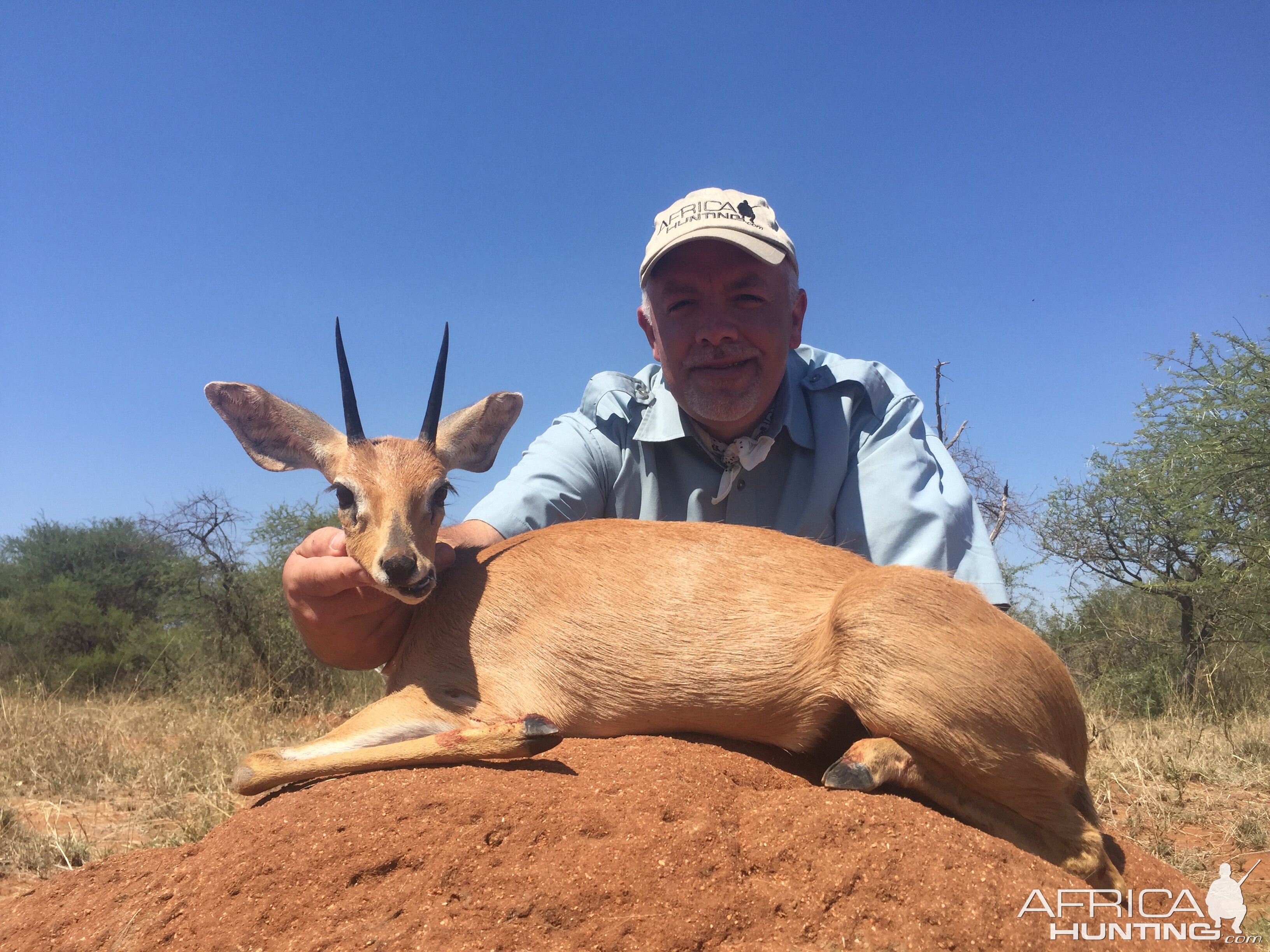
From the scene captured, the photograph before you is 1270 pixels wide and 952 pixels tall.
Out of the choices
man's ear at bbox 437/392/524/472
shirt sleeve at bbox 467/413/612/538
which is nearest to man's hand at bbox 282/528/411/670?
man's ear at bbox 437/392/524/472

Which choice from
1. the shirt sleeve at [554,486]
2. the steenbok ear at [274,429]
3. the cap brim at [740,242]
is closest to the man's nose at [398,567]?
the steenbok ear at [274,429]

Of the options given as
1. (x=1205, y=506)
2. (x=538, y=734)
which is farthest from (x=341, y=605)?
(x=1205, y=506)

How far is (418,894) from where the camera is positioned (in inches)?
101

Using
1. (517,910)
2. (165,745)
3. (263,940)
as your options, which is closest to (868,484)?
(517,910)

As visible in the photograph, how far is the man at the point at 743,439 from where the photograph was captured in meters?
5.21

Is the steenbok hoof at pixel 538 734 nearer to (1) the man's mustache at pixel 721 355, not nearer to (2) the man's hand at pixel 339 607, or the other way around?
(2) the man's hand at pixel 339 607

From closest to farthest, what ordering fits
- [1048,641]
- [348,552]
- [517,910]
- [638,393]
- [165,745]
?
[517,910] < [348,552] < [638,393] < [165,745] < [1048,641]

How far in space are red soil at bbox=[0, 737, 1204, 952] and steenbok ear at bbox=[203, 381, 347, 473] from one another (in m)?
2.08

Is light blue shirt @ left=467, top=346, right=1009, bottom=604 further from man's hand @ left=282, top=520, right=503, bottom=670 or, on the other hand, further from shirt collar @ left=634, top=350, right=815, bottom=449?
man's hand @ left=282, top=520, right=503, bottom=670

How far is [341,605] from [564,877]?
1.99 metres

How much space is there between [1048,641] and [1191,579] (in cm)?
258

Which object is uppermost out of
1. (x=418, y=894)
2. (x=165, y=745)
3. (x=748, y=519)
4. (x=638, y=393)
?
(x=638, y=393)

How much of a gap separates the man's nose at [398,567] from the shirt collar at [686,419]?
2689mm

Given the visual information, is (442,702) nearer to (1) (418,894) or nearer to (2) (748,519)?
(1) (418,894)
